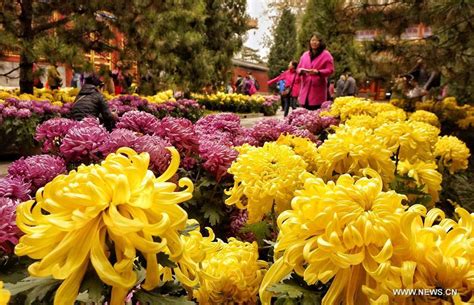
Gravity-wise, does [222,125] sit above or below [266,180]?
below

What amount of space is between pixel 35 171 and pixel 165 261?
836 mm

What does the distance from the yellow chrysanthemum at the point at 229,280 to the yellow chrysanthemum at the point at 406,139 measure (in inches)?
36.8

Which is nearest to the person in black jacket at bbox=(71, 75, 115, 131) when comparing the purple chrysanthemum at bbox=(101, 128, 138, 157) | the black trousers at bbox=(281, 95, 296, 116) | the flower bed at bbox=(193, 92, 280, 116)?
the purple chrysanthemum at bbox=(101, 128, 138, 157)

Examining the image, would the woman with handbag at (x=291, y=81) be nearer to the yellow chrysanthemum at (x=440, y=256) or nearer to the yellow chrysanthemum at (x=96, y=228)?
the yellow chrysanthemum at (x=440, y=256)

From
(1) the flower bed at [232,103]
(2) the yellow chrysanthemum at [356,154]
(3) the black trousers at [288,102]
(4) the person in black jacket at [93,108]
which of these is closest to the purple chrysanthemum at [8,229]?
(2) the yellow chrysanthemum at [356,154]

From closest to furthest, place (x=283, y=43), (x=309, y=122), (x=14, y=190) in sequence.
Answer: (x=14, y=190)
(x=309, y=122)
(x=283, y=43)

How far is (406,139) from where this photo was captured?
1.92m

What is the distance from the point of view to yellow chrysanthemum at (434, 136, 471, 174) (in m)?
2.87

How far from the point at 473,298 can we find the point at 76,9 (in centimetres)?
760

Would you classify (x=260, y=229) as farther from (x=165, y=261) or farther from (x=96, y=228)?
(x=96, y=228)

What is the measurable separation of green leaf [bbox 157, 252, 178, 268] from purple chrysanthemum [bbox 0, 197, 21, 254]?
327 millimetres

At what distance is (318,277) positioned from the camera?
31.4 inches

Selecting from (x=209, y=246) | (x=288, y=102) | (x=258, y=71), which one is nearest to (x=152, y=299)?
(x=209, y=246)

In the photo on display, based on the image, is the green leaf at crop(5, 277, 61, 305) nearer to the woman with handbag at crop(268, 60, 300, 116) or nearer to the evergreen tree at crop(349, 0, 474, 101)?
the evergreen tree at crop(349, 0, 474, 101)
